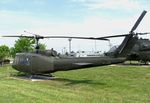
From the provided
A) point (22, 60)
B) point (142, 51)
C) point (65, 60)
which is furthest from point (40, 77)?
point (142, 51)

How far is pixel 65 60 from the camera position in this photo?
89.2 feet

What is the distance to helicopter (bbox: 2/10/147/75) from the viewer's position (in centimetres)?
2623

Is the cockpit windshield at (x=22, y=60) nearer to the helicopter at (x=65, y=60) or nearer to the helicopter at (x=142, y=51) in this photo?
the helicopter at (x=65, y=60)

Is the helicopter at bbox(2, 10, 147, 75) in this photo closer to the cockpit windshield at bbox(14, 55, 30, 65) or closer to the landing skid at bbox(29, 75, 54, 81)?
the cockpit windshield at bbox(14, 55, 30, 65)

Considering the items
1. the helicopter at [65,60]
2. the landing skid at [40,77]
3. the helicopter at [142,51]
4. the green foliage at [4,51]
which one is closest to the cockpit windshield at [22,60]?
the helicopter at [65,60]

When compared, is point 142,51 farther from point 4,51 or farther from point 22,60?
point 4,51

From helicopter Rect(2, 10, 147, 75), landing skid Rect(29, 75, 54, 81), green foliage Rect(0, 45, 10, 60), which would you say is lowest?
landing skid Rect(29, 75, 54, 81)

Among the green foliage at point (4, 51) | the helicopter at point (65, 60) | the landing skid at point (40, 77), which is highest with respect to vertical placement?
the green foliage at point (4, 51)

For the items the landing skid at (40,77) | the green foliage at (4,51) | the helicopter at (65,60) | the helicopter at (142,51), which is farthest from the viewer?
the green foliage at (4,51)

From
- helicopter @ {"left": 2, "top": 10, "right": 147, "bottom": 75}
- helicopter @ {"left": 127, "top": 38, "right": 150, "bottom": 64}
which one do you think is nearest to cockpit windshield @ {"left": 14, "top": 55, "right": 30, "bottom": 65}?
helicopter @ {"left": 2, "top": 10, "right": 147, "bottom": 75}

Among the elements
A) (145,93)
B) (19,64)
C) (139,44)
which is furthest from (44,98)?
(139,44)

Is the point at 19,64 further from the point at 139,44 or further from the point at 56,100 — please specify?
the point at 139,44

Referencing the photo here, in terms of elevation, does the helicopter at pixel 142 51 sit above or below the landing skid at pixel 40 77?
above

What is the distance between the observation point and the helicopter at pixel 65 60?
26.2 m
